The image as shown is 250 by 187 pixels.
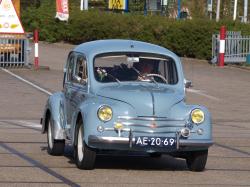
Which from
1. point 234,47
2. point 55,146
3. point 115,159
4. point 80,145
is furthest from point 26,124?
point 234,47

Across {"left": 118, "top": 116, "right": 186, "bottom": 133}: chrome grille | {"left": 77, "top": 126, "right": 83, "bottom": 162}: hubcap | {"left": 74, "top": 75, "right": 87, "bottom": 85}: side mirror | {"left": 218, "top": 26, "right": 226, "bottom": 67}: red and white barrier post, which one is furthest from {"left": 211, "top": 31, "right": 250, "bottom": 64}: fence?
{"left": 118, "top": 116, "right": 186, "bottom": 133}: chrome grille

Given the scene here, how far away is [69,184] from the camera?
32.8 ft

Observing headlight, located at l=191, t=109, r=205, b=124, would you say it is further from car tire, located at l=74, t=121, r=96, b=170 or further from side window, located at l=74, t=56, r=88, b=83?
side window, located at l=74, t=56, r=88, b=83

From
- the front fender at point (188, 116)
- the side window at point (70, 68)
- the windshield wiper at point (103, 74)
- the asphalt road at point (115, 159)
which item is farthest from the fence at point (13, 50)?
the front fender at point (188, 116)

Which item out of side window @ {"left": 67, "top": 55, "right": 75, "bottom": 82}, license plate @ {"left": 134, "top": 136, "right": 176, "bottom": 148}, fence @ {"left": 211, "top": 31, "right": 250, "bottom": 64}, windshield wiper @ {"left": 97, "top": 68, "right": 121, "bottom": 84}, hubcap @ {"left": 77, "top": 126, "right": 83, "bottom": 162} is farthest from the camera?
fence @ {"left": 211, "top": 31, "right": 250, "bottom": 64}

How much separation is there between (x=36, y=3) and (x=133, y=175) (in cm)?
5170

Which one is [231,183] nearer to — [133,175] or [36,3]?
[133,175]

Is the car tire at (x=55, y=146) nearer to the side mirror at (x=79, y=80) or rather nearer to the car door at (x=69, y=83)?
the car door at (x=69, y=83)

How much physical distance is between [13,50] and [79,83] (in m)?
19.7

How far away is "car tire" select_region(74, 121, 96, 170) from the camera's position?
1097 centimetres

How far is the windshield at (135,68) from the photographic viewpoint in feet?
39.2

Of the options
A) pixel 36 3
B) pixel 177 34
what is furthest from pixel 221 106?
pixel 36 3

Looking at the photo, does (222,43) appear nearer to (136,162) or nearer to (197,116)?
(136,162)

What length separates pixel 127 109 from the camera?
35.7 ft
